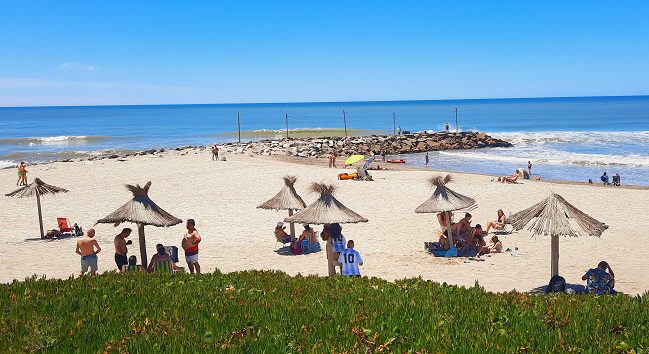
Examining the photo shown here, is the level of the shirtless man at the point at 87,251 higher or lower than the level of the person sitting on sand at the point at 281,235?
higher

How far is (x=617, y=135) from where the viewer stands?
67.1m

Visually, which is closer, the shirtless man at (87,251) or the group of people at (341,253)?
the group of people at (341,253)

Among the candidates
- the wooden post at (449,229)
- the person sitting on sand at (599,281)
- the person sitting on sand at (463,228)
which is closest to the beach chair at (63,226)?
the wooden post at (449,229)

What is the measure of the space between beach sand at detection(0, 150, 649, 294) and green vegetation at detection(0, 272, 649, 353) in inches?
205

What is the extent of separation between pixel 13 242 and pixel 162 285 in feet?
35.4

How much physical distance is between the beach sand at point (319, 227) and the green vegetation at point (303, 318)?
17.1ft

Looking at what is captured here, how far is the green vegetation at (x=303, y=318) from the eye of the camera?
534 cm

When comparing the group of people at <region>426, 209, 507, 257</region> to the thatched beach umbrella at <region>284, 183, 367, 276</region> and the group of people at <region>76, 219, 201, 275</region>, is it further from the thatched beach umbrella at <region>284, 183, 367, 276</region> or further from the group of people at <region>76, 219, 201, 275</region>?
the group of people at <region>76, 219, 201, 275</region>

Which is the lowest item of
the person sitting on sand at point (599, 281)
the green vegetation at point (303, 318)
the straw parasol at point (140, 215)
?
the person sitting on sand at point (599, 281)

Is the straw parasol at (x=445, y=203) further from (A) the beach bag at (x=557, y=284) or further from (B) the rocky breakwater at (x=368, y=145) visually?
(B) the rocky breakwater at (x=368, y=145)

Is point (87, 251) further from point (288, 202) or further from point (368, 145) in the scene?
point (368, 145)

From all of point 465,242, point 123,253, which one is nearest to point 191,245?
point 123,253

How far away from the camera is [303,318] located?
615 centimetres

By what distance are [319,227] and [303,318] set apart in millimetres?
12692
